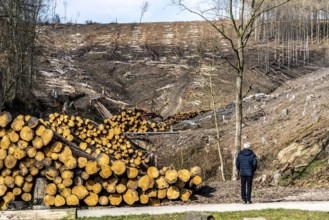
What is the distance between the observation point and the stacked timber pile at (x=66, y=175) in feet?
35.3

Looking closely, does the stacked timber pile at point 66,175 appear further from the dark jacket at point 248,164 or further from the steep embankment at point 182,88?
the steep embankment at point 182,88

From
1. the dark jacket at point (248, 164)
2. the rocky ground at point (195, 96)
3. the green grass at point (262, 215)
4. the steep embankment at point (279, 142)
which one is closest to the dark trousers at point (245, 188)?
the dark jacket at point (248, 164)

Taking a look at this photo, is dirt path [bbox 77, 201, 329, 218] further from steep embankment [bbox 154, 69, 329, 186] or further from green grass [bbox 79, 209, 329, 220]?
steep embankment [bbox 154, 69, 329, 186]

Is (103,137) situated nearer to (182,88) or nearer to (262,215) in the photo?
(262,215)

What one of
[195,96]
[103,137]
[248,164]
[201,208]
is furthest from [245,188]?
[195,96]

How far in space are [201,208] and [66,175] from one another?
315 centimetres

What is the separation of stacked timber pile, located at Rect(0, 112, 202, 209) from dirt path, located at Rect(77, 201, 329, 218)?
0.48 m

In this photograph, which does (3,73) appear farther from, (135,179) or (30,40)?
(135,179)

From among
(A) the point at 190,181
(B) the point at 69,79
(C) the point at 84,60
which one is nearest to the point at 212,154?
(A) the point at 190,181

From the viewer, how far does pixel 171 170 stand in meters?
11.1

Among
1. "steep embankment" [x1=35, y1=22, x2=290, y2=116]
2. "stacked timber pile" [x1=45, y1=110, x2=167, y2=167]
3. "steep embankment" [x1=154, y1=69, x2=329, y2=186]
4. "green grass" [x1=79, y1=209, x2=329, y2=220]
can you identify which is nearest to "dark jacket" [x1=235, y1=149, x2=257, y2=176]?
"green grass" [x1=79, y1=209, x2=329, y2=220]

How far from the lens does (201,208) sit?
9.91 m

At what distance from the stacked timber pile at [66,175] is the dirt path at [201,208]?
482 mm

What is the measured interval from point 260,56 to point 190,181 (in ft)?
159
